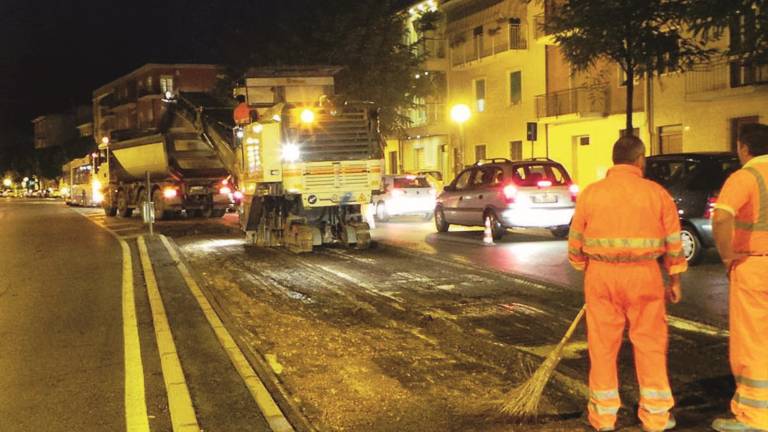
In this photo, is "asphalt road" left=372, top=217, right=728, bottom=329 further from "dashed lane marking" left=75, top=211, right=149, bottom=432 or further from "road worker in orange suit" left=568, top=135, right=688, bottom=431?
"dashed lane marking" left=75, top=211, right=149, bottom=432

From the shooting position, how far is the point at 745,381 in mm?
4406

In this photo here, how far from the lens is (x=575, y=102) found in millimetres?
27734

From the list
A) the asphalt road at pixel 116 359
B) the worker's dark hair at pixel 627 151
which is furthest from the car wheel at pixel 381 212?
the worker's dark hair at pixel 627 151

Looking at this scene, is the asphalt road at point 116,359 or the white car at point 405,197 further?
the white car at point 405,197

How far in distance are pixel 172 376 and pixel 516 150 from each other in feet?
92.5

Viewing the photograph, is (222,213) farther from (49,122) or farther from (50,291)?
(49,122)

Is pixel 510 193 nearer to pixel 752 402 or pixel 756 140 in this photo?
pixel 756 140

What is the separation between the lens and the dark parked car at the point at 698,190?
11430 millimetres

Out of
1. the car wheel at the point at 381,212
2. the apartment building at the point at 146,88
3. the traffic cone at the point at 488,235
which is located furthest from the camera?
the apartment building at the point at 146,88

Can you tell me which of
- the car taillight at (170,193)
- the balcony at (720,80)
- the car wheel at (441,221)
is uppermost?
the balcony at (720,80)

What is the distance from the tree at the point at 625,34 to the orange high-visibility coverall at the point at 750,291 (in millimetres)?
10492

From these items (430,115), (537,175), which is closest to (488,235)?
(537,175)

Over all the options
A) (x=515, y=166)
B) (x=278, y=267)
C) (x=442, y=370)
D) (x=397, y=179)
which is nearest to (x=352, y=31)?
(x=397, y=179)

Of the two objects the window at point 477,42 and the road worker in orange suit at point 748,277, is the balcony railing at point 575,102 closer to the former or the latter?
the window at point 477,42
